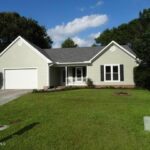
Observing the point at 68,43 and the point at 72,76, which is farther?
the point at 68,43

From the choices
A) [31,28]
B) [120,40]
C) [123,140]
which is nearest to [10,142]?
[123,140]

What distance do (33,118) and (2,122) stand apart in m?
1.25

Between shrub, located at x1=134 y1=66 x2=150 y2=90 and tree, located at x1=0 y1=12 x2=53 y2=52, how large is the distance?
26730mm

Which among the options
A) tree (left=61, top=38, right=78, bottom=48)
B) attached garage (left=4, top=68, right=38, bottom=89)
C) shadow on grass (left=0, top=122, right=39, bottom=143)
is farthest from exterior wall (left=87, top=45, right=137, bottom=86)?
tree (left=61, top=38, right=78, bottom=48)


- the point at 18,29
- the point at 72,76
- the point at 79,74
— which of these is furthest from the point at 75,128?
the point at 18,29

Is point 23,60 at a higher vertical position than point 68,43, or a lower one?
lower

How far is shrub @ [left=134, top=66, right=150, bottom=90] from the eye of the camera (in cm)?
2581

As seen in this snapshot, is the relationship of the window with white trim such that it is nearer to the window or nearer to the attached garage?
the window

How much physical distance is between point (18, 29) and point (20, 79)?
857 inches

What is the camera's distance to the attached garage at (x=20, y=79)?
1136 inches

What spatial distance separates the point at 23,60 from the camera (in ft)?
95.7

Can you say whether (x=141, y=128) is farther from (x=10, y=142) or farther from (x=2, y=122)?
(x=2, y=122)

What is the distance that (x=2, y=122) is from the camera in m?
11.2

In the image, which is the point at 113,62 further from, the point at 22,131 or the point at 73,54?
the point at 22,131
